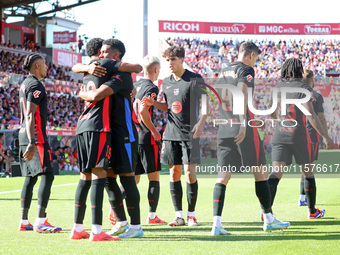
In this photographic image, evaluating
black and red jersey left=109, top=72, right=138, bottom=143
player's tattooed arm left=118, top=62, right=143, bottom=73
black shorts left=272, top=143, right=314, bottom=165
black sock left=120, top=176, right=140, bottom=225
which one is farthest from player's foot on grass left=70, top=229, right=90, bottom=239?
black shorts left=272, top=143, right=314, bottom=165

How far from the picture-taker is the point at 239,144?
5961mm

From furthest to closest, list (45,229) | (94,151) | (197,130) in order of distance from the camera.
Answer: (197,130), (45,229), (94,151)

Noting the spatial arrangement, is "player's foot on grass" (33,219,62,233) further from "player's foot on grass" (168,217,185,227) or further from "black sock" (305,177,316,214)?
"black sock" (305,177,316,214)

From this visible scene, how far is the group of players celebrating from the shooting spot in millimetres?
5520

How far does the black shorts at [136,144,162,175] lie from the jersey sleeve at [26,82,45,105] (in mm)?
1552

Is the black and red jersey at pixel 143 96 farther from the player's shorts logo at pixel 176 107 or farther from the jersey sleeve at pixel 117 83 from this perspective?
the jersey sleeve at pixel 117 83

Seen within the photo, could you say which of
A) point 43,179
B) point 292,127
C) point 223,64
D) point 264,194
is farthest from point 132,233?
point 223,64

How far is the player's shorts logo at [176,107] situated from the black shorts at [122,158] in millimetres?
1451

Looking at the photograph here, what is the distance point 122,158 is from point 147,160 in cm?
147

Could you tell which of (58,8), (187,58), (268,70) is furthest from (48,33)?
(268,70)

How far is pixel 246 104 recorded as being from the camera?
5.79 m

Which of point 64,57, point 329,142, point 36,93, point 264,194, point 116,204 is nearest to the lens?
point 116,204

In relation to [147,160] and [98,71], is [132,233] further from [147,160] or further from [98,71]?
[98,71]

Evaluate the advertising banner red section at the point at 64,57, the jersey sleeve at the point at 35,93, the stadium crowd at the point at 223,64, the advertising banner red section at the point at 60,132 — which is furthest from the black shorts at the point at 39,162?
the advertising banner red section at the point at 64,57
